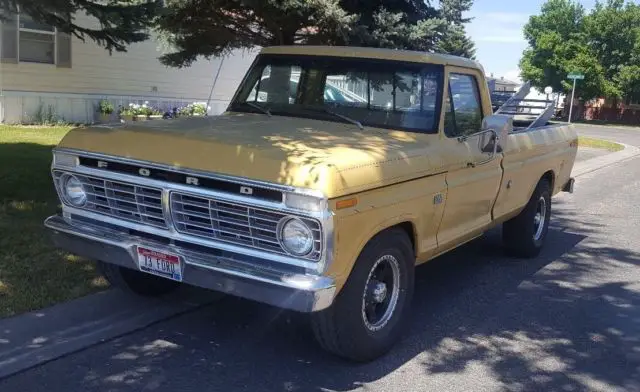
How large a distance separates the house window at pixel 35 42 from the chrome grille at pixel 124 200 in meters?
11.4

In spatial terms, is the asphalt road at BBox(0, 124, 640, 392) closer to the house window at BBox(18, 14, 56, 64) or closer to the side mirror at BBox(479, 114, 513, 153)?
the side mirror at BBox(479, 114, 513, 153)

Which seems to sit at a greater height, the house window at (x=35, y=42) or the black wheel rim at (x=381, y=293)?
the house window at (x=35, y=42)

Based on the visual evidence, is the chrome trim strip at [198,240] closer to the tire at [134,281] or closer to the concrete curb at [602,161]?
the tire at [134,281]

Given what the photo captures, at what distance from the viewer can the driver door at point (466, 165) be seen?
200 inches

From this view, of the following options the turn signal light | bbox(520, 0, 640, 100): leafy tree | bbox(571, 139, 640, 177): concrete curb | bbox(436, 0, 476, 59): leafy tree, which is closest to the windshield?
the turn signal light

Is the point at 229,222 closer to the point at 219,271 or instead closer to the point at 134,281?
the point at 219,271

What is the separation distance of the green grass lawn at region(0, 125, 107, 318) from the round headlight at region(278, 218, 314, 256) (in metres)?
2.12

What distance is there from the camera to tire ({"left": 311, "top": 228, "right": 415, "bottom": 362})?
4.11 meters

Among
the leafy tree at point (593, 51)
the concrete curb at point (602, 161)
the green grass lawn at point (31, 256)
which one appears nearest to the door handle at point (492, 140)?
the green grass lawn at point (31, 256)

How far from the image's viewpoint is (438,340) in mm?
4926

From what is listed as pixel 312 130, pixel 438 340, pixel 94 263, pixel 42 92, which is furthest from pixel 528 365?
pixel 42 92

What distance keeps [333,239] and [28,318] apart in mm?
2338

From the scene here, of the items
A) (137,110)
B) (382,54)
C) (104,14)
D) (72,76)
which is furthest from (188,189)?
(137,110)

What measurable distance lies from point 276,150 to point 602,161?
16532 mm
